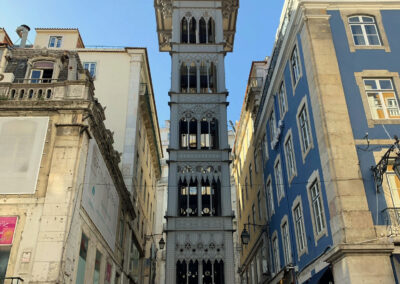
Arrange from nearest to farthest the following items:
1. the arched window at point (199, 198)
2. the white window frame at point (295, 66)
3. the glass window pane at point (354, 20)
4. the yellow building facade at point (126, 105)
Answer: the glass window pane at point (354, 20) < the white window frame at point (295, 66) < the arched window at point (199, 198) < the yellow building facade at point (126, 105)

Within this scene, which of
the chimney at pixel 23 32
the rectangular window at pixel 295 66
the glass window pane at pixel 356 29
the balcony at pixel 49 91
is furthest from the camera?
the chimney at pixel 23 32

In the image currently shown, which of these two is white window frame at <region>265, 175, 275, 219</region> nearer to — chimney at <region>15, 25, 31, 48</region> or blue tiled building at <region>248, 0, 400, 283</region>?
blue tiled building at <region>248, 0, 400, 283</region>

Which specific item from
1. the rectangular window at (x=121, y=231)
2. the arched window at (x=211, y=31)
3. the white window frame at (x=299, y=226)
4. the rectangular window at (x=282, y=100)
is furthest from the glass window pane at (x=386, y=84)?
the arched window at (x=211, y=31)

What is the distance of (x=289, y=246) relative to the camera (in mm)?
23500

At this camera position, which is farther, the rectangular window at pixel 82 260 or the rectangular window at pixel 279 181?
the rectangular window at pixel 279 181

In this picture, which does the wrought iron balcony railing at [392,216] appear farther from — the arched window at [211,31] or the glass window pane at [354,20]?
the arched window at [211,31]

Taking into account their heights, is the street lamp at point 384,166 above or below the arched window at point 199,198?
below

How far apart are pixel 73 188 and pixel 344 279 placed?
35.8ft

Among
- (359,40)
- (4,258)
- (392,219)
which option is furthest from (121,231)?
(359,40)

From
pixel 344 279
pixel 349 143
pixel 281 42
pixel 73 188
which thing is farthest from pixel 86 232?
pixel 281 42

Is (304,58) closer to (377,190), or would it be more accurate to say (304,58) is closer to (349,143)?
(349,143)

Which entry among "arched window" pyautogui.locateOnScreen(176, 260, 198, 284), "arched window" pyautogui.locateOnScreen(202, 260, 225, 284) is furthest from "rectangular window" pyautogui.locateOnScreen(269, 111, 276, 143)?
"arched window" pyautogui.locateOnScreen(176, 260, 198, 284)

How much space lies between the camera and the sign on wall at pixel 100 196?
17.8m

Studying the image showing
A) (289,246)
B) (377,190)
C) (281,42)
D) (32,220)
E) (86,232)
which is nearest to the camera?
(32,220)
